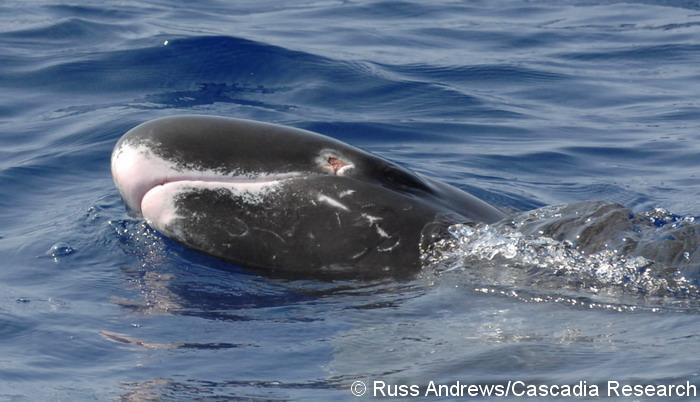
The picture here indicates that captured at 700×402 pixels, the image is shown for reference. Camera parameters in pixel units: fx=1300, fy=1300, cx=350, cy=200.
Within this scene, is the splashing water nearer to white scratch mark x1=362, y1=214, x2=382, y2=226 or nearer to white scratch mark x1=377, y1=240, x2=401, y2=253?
white scratch mark x1=377, y1=240, x2=401, y2=253

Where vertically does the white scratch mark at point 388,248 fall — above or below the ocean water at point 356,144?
above

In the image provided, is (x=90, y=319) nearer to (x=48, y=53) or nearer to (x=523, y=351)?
(x=523, y=351)

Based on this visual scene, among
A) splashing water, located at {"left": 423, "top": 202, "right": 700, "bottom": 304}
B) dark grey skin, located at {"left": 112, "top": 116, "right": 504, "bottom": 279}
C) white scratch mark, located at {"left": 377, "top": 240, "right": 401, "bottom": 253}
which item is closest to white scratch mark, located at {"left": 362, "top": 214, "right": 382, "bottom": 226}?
dark grey skin, located at {"left": 112, "top": 116, "right": 504, "bottom": 279}

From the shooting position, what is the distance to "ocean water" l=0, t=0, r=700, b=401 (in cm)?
653

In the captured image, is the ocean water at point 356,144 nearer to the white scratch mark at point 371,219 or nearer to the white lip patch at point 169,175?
the white scratch mark at point 371,219

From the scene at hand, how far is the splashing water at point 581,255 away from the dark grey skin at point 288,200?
26cm

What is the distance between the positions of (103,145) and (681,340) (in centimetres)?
712

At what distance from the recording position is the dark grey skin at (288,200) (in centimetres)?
774

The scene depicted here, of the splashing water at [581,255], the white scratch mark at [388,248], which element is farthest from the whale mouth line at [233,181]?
the splashing water at [581,255]

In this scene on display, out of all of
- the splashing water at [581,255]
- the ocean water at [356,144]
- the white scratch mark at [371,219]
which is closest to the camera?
the ocean water at [356,144]

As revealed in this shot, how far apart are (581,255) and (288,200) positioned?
69.3 inches

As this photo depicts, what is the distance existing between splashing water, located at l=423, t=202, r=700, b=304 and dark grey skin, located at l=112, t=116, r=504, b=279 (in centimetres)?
26

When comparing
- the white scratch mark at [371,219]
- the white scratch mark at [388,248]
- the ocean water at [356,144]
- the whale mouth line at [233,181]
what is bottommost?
the ocean water at [356,144]

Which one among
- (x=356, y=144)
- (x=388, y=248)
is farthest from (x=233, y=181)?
(x=356, y=144)
